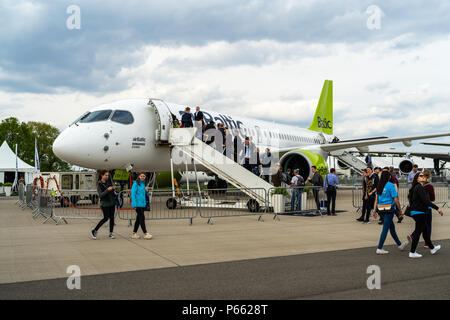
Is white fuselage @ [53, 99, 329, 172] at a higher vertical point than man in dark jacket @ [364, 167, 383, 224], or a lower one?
higher

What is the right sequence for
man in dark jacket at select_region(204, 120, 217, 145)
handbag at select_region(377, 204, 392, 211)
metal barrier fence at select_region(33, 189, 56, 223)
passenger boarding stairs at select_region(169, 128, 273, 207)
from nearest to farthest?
handbag at select_region(377, 204, 392, 211)
metal barrier fence at select_region(33, 189, 56, 223)
passenger boarding stairs at select_region(169, 128, 273, 207)
man in dark jacket at select_region(204, 120, 217, 145)

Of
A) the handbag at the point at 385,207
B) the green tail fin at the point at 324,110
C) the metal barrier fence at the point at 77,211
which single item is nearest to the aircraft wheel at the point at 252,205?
the metal barrier fence at the point at 77,211

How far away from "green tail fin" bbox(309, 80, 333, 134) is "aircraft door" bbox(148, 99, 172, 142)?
58.8ft

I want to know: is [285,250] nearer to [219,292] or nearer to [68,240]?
[219,292]

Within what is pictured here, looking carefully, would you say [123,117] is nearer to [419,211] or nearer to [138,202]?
[138,202]

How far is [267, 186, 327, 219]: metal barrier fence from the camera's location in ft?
45.3

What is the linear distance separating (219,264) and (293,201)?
8031mm

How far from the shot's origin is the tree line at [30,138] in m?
69.4

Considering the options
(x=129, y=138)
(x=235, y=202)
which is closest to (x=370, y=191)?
(x=235, y=202)

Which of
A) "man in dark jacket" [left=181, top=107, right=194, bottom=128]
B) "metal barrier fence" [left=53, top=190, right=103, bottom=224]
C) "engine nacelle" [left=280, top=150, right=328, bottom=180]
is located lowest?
"metal barrier fence" [left=53, top=190, right=103, bottom=224]

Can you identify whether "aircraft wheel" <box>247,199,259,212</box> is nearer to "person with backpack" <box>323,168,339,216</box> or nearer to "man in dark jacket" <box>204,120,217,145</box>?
"person with backpack" <box>323,168,339,216</box>

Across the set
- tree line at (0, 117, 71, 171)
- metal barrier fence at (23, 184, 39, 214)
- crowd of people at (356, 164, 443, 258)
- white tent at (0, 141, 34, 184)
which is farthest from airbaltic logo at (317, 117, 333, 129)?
tree line at (0, 117, 71, 171)

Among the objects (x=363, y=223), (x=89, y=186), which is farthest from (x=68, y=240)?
(x=89, y=186)

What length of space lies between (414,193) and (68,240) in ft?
22.4
